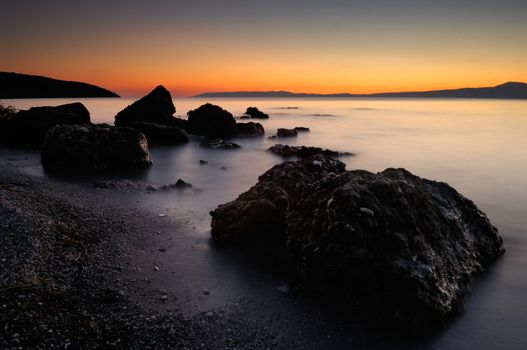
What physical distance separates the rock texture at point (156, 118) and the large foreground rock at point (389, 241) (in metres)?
20.5

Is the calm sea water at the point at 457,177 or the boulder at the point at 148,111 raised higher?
the boulder at the point at 148,111

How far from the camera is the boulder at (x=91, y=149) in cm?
1580

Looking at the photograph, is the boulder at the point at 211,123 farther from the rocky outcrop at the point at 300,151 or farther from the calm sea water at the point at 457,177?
the rocky outcrop at the point at 300,151

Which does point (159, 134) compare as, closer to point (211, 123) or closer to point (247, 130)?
point (211, 123)

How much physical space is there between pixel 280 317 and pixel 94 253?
3.46 m

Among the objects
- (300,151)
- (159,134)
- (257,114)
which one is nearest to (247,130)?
(159,134)

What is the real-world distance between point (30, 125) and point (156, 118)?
11.0 meters

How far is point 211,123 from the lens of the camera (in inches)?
1350

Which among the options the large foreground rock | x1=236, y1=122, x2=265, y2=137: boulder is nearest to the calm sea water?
the large foreground rock

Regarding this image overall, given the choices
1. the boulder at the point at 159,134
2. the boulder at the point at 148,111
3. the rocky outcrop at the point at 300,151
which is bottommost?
the rocky outcrop at the point at 300,151

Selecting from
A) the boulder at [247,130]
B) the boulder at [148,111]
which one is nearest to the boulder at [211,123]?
the boulder at [247,130]

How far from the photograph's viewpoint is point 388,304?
5473mm

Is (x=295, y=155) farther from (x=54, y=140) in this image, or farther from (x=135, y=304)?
(x=135, y=304)

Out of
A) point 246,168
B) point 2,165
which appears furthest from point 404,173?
point 2,165
